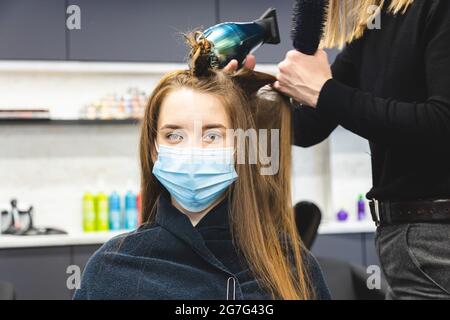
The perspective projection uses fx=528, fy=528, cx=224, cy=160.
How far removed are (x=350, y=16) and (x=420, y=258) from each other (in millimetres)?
478

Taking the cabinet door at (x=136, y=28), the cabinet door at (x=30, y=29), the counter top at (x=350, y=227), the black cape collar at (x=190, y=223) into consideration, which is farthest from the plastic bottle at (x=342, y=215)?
the cabinet door at (x=30, y=29)

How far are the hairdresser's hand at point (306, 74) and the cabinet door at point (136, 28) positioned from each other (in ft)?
0.72

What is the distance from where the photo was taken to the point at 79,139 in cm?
147

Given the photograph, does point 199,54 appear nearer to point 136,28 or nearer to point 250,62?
point 250,62

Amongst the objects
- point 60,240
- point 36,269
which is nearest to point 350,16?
point 60,240

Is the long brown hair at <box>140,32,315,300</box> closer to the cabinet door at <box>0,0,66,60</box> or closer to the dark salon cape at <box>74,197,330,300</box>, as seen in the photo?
the dark salon cape at <box>74,197,330,300</box>

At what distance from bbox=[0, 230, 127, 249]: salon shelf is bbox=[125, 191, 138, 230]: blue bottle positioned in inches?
5.5

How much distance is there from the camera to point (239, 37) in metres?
0.97

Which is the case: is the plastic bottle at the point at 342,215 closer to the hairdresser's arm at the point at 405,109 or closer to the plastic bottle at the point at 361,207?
the plastic bottle at the point at 361,207

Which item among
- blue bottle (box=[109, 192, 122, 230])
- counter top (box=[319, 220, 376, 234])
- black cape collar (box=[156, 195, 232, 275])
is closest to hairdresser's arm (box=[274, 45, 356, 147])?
black cape collar (box=[156, 195, 232, 275])

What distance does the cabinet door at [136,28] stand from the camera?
3.66 feet

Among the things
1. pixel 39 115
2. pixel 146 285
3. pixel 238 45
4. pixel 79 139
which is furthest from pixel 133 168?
pixel 238 45
